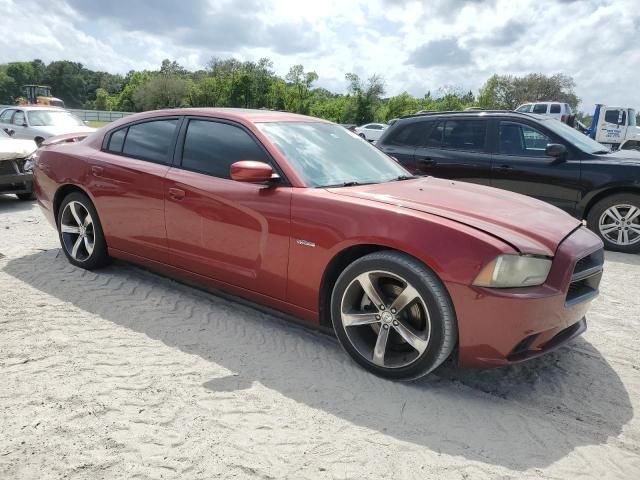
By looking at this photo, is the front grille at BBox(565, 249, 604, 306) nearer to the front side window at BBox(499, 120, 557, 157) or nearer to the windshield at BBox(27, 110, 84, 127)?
the front side window at BBox(499, 120, 557, 157)

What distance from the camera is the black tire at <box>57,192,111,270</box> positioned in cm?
453

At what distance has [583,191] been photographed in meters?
6.47

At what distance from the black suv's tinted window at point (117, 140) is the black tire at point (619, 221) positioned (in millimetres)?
5603

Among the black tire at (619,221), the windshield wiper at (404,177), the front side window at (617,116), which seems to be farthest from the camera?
the front side window at (617,116)

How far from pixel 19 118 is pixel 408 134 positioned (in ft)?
32.8

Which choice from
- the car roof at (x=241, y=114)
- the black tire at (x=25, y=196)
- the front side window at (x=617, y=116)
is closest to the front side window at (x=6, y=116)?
the black tire at (x=25, y=196)

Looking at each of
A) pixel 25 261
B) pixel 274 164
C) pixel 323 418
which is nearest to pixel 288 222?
pixel 274 164

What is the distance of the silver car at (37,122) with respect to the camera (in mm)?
12016

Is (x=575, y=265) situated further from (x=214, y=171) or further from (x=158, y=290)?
(x=158, y=290)

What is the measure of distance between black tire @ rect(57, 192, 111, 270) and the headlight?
3.38 m

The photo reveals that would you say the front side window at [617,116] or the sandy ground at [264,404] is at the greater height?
the front side window at [617,116]

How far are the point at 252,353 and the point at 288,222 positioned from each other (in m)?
0.88

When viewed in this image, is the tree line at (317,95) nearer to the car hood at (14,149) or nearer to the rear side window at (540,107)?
the rear side window at (540,107)

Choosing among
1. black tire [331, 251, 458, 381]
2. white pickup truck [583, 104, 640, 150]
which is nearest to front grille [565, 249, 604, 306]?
black tire [331, 251, 458, 381]
